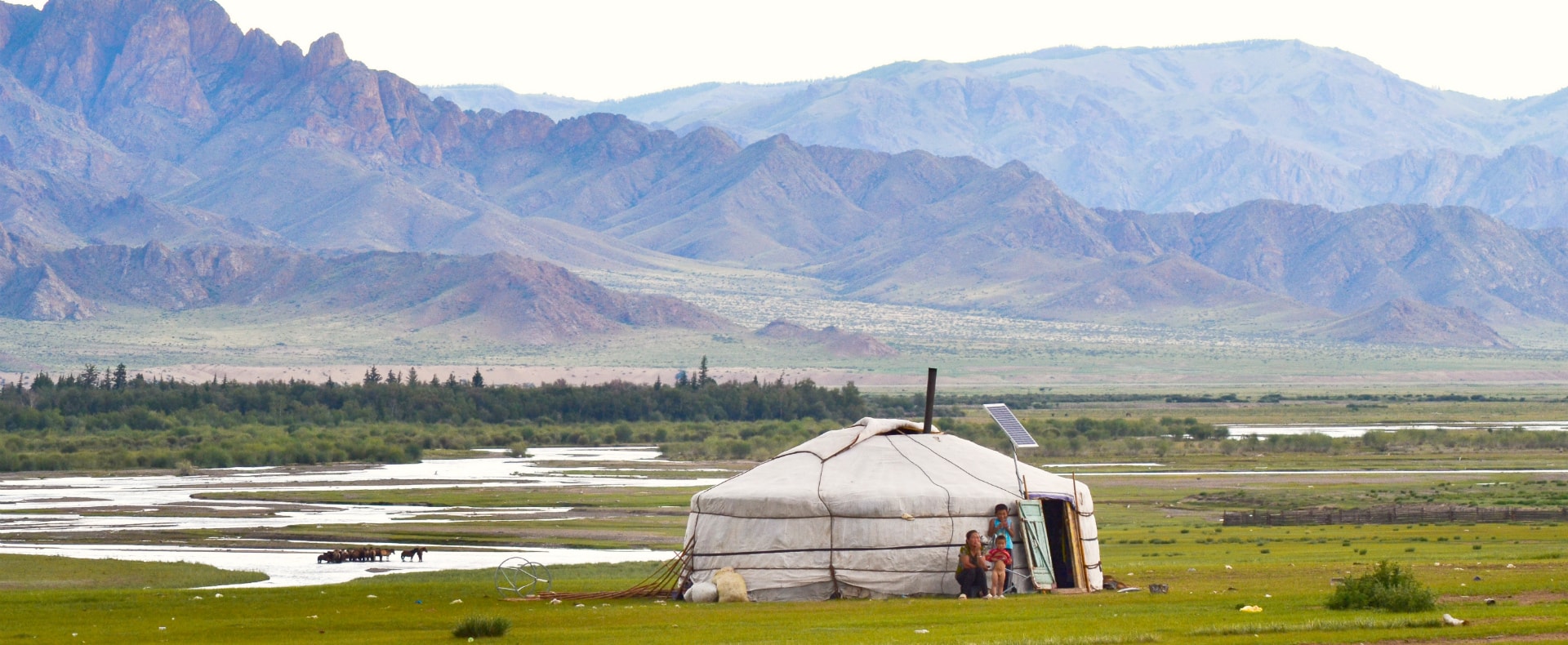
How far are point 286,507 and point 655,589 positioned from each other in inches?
1172

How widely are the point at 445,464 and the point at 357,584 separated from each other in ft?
162

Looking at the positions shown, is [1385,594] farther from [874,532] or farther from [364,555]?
[364,555]

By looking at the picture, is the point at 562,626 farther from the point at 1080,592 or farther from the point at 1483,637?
the point at 1483,637

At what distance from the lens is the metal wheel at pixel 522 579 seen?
2916 centimetres

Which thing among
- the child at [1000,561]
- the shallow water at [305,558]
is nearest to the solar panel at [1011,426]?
the child at [1000,561]

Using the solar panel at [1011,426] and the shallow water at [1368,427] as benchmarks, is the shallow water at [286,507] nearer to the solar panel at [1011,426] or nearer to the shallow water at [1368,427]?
the solar panel at [1011,426]

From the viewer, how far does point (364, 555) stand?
3947 centimetres

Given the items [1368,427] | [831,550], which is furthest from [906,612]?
[1368,427]

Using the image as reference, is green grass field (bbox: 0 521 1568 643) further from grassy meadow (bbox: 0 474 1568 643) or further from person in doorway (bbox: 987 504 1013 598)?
person in doorway (bbox: 987 504 1013 598)

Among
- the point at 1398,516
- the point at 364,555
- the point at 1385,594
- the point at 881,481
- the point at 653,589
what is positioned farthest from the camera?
the point at 1398,516

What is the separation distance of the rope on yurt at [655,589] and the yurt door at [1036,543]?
507 cm

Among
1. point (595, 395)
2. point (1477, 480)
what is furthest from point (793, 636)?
point (595, 395)

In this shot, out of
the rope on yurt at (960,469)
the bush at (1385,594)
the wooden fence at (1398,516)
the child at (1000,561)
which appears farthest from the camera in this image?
the wooden fence at (1398,516)

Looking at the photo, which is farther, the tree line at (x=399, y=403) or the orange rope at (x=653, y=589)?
the tree line at (x=399, y=403)
